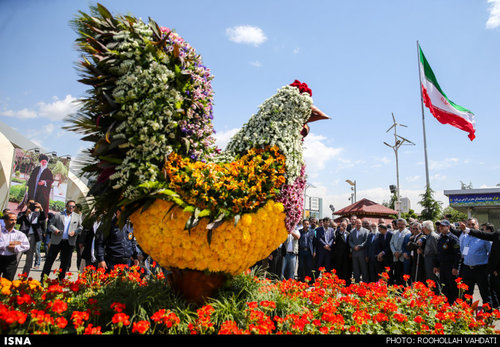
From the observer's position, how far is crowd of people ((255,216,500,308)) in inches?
260

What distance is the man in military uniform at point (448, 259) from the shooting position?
6.80m

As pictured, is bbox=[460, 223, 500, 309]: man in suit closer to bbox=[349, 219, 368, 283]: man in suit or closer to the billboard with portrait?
bbox=[349, 219, 368, 283]: man in suit

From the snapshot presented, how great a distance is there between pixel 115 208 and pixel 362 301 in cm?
369

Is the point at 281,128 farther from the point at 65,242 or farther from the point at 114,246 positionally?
the point at 65,242

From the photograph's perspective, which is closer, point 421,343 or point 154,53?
point 421,343

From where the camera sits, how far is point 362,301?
467cm

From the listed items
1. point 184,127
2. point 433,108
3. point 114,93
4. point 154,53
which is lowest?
point 184,127

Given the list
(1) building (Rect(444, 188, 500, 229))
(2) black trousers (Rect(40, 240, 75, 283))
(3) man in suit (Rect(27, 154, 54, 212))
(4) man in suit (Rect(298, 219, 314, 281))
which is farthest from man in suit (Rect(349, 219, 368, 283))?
(1) building (Rect(444, 188, 500, 229))

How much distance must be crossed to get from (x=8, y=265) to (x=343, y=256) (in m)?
8.24

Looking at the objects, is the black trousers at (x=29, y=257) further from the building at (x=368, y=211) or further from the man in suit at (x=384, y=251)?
the building at (x=368, y=211)

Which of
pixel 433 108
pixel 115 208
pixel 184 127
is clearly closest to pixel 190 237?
pixel 115 208

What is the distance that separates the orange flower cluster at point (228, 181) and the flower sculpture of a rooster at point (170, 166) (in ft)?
0.04

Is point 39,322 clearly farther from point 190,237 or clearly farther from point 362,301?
point 362,301

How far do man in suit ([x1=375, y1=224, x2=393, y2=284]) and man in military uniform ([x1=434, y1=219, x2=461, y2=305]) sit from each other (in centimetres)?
156
